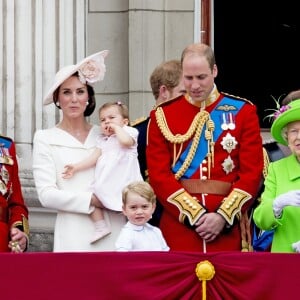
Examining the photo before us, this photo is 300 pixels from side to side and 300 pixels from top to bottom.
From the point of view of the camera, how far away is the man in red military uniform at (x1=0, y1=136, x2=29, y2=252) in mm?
8648

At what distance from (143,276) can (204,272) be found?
30 cm

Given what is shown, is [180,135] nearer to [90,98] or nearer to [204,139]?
[204,139]

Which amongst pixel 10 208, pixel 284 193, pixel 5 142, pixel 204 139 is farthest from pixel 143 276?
pixel 5 142

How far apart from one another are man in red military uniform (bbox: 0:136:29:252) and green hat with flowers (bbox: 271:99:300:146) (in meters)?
1.51

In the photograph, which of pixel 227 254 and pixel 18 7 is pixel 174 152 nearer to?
pixel 227 254

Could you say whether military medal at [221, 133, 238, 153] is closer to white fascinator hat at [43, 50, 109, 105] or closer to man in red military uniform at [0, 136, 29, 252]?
white fascinator hat at [43, 50, 109, 105]

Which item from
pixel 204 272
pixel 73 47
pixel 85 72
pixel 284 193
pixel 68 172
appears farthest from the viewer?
pixel 73 47

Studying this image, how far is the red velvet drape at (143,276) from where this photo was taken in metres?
7.77

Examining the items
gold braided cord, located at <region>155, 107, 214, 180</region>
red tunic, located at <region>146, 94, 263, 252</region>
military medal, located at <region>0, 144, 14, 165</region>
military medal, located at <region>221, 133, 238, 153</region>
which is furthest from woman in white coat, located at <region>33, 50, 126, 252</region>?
military medal, located at <region>221, 133, 238, 153</region>

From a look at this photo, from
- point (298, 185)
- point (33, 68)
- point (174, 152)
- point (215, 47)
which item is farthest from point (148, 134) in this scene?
point (215, 47)

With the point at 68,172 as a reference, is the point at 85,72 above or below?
above

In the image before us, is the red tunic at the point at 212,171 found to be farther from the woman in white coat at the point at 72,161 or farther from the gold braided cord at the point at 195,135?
the woman in white coat at the point at 72,161

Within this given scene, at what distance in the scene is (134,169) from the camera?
8.74m

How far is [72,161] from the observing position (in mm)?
8789
